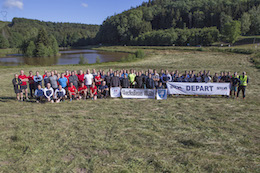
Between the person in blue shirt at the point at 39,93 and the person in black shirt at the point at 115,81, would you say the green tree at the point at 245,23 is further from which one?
the person in blue shirt at the point at 39,93

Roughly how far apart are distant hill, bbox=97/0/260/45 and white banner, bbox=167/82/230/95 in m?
70.4

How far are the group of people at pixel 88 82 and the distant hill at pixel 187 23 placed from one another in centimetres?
7045

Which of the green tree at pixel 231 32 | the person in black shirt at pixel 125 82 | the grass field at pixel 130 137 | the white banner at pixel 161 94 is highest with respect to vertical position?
the green tree at pixel 231 32

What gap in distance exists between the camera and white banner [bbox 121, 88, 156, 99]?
1295cm

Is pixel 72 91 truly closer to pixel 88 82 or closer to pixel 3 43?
pixel 88 82

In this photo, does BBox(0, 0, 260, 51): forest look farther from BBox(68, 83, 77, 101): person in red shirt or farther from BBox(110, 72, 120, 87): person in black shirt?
BBox(68, 83, 77, 101): person in red shirt

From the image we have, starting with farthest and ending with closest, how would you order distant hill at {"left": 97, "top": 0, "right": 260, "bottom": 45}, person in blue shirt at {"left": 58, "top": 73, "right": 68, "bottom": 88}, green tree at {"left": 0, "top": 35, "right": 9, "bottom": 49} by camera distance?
green tree at {"left": 0, "top": 35, "right": 9, "bottom": 49} → distant hill at {"left": 97, "top": 0, "right": 260, "bottom": 45} → person in blue shirt at {"left": 58, "top": 73, "right": 68, "bottom": 88}

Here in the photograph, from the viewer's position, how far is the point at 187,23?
440 ft

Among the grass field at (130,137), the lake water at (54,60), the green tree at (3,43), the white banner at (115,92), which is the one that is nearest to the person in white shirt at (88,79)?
the white banner at (115,92)

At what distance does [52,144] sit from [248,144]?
698 centimetres

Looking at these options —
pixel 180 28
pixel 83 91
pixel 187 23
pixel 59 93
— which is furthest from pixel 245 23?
pixel 59 93

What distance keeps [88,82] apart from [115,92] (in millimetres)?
1994

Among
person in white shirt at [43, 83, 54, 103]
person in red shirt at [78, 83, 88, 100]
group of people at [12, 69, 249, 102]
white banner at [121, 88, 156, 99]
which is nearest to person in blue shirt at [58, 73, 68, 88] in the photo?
group of people at [12, 69, 249, 102]

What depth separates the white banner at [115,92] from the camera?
1303 cm
